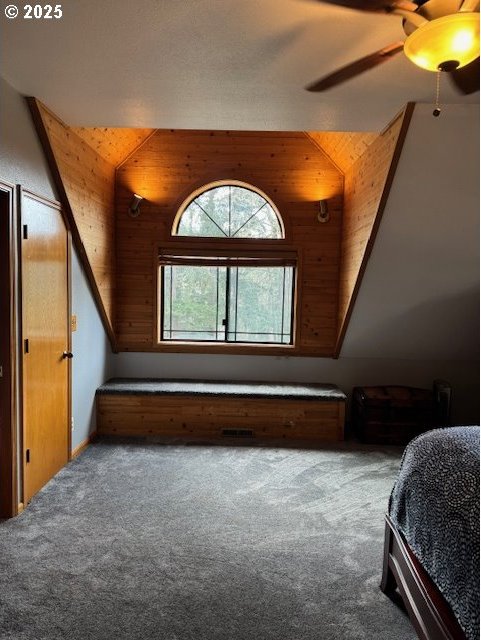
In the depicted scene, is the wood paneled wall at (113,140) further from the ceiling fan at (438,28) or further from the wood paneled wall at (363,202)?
the ceiling fan at (438,28)

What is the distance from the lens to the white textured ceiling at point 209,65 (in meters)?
1.84

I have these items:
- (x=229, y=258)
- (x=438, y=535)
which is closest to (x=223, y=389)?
(x=229, y=258)

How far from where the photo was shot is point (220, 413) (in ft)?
13.4

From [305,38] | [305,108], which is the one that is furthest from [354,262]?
[305,38]

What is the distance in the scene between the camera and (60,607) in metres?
1.83

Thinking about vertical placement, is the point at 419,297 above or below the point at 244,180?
below

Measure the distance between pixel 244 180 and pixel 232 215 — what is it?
39cm

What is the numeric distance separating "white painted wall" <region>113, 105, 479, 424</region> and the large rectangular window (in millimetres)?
282

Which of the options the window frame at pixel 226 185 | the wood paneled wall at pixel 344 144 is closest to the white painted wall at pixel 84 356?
the window frame at pixel 226 185

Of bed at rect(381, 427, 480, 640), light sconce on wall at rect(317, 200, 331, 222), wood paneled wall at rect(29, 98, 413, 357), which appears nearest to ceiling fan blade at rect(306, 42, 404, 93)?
wood paneled wall at rect(29, 98, 413, 357)

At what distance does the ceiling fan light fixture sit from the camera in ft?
4.53

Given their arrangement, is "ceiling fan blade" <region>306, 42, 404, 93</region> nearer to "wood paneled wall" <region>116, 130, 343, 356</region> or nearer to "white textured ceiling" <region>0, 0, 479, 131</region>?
"white textured ceiling" <region>0, 0, 479, 131</region>

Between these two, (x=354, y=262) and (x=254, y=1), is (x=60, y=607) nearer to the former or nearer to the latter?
(x=254, y=1)

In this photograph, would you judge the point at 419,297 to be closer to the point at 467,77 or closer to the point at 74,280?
the point at 467,77
